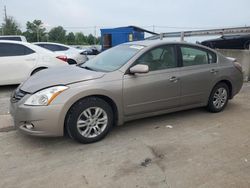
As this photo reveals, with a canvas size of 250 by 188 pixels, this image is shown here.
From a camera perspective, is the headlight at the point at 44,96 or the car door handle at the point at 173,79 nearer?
the headlight at the point at 44,96

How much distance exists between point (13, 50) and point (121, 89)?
449 centimetres

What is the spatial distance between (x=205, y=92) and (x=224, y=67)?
2.30 ft

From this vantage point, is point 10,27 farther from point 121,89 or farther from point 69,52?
point 121,89

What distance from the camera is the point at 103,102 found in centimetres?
374

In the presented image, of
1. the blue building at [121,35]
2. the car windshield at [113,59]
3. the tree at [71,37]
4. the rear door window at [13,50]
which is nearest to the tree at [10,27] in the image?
the tree at [71,37]

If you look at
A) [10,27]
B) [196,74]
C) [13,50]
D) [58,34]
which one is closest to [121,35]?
[13,50]

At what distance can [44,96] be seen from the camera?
3.40m

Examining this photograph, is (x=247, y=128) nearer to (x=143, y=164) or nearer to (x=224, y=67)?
(x=224, y=67)

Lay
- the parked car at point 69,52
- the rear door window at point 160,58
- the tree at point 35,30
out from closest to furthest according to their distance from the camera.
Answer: the rear door window at point 160,58, the parked car at point 69,52, the tree at point 35,30

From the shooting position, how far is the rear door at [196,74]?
178 inches

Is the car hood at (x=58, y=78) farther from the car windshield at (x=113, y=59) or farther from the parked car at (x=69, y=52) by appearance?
the parked car at (x=69, y=52)

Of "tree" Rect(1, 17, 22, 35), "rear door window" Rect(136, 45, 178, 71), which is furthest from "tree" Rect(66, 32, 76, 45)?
"rear door window" Rect(136, 45, 178, 71)

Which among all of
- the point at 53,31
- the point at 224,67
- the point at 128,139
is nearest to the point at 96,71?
the point at 128,139

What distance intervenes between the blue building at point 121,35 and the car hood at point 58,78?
12.3 metres
